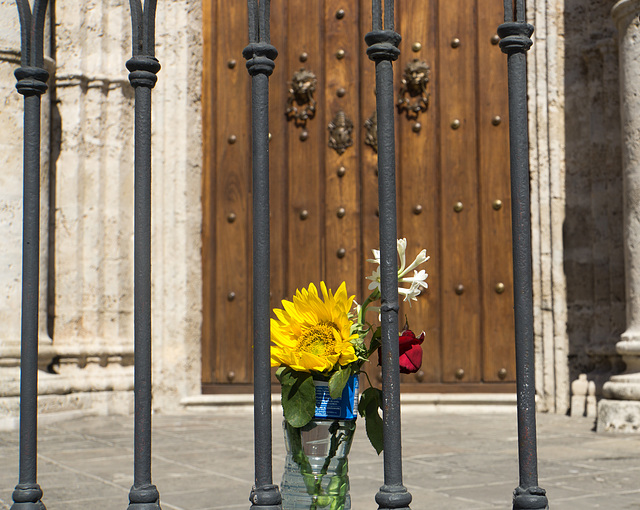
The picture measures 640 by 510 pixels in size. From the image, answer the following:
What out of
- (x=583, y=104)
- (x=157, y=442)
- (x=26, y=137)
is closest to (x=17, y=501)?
(x=26, y=137)

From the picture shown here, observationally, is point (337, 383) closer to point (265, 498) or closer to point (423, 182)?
point (265, 498)

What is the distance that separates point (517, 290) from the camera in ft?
4.25

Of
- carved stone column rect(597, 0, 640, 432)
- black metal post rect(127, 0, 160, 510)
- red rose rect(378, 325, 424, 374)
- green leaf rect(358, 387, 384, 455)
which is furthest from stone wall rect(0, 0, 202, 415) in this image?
red rose rect(378, 325, 424, 374)

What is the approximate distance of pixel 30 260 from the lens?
5.22ft

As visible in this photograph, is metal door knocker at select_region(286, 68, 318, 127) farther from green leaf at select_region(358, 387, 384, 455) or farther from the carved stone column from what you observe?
green leaf at select_region(358, 387, 384, 455)

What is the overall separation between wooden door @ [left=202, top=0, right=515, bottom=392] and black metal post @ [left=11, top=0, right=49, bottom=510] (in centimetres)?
380

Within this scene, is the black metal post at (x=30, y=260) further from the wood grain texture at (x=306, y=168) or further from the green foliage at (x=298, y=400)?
the wood grain texture at (x=306, y=168)

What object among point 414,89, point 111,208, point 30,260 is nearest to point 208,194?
point 111,208

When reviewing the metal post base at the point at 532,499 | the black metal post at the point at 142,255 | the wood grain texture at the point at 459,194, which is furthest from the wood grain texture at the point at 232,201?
the metal post base at the point at 532,499

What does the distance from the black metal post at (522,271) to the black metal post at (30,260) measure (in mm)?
878

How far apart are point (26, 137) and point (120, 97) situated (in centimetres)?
402

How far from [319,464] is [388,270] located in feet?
1.10

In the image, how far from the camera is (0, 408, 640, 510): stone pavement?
2.62 m

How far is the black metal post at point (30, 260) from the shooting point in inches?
61.1
